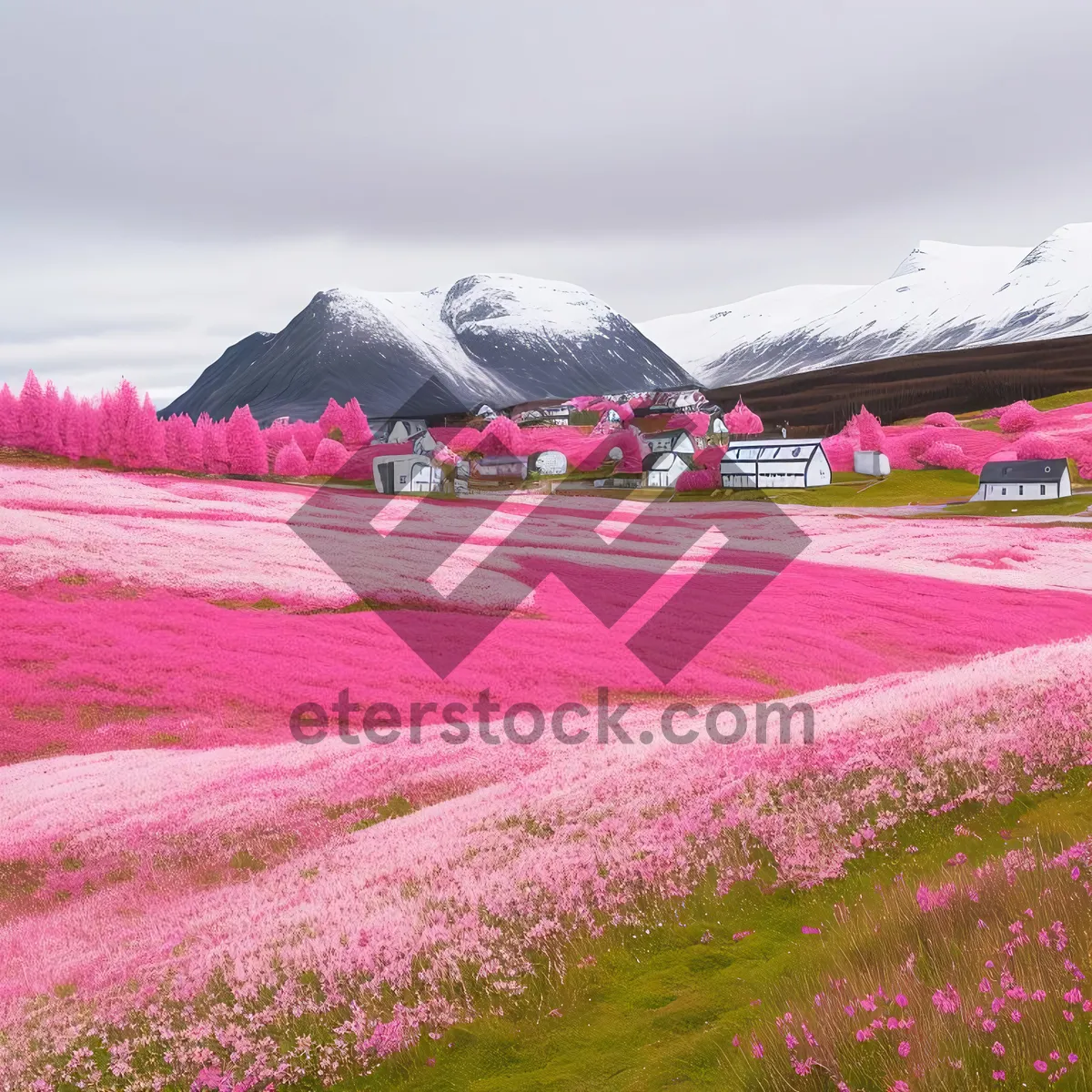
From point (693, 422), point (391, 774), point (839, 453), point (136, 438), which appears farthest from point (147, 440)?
point (693, 422)

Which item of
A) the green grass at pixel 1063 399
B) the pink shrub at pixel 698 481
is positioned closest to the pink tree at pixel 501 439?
the pink shrub at pixel 698 481

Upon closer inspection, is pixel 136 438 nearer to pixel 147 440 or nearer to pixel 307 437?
pixel 147 440

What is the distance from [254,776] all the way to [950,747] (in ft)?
45.9

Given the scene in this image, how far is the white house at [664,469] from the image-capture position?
78.7 metres

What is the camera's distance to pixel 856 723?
12.9m

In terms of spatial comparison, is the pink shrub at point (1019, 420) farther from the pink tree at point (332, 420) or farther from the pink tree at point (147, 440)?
the pink tree at point (332, 420)

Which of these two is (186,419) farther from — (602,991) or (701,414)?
(602,991)

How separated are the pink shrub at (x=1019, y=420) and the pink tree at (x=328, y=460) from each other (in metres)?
69.0

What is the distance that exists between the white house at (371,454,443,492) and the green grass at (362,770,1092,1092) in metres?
71.8

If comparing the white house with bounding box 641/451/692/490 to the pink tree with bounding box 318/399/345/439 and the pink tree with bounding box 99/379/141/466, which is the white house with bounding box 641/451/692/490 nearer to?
the pink tree with bounding box 99/379/141/466

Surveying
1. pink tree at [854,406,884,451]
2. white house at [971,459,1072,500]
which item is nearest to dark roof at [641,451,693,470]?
pink tree at [854,406,884,451]

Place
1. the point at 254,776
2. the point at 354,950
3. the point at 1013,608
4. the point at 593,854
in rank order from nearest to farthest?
the point at 354,950 → the point at 593,854 → the point at 254,776 → the point at 1013,608

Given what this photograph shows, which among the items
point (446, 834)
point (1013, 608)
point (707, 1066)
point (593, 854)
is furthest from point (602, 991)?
point (1013, 608)

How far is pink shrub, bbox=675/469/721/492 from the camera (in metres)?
69.8
